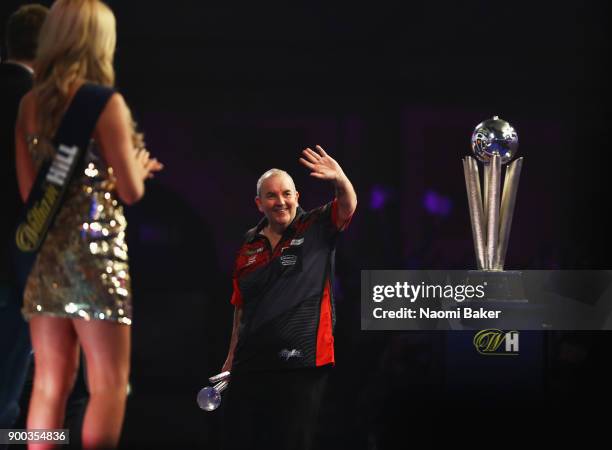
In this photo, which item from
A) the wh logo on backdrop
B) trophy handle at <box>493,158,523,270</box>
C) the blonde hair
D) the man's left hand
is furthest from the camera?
trophy handle at <box>493,158,523,270</box>

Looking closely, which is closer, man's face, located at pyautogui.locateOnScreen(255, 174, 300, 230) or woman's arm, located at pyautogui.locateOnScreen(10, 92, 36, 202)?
woman's arm, located at pyautogui.locateOnScreen(10, 92, 36, 202)

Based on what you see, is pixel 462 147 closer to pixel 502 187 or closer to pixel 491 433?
pixel 502 187

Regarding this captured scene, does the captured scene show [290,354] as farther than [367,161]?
No

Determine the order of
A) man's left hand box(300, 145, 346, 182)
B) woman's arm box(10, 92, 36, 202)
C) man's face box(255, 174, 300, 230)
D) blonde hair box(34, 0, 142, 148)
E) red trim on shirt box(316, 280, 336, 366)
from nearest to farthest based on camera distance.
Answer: blonde hair box(34, 0, 142, 148), woman's arm box(10, 92, 36, 202), man's left hand box(300, 145, 346, 182), red trim on shirt box(316, 280, 336, 366), man's face box(255, 174, 300, 230)

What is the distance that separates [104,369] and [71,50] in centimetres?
90

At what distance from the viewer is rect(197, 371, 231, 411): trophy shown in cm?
344

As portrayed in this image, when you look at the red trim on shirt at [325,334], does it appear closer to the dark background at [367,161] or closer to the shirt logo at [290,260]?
the shirt logo at [290,260]

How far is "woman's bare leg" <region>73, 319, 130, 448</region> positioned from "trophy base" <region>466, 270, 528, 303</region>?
68.3 inches

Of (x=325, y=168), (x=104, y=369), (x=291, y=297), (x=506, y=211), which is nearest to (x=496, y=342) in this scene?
(x=506, y=211)

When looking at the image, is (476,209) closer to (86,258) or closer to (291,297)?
(291,297)

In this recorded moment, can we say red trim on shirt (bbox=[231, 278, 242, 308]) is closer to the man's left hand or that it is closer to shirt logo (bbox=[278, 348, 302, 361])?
shirt logo (bbox=[278, 348, 302, 361])

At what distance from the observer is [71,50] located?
2.60m

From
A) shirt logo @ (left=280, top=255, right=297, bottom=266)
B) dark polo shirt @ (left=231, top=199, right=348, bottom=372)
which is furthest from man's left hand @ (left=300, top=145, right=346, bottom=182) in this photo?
shirt logo @ (left=280, top=255, right=297, bottom=266)

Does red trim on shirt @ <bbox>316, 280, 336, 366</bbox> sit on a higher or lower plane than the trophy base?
lower
